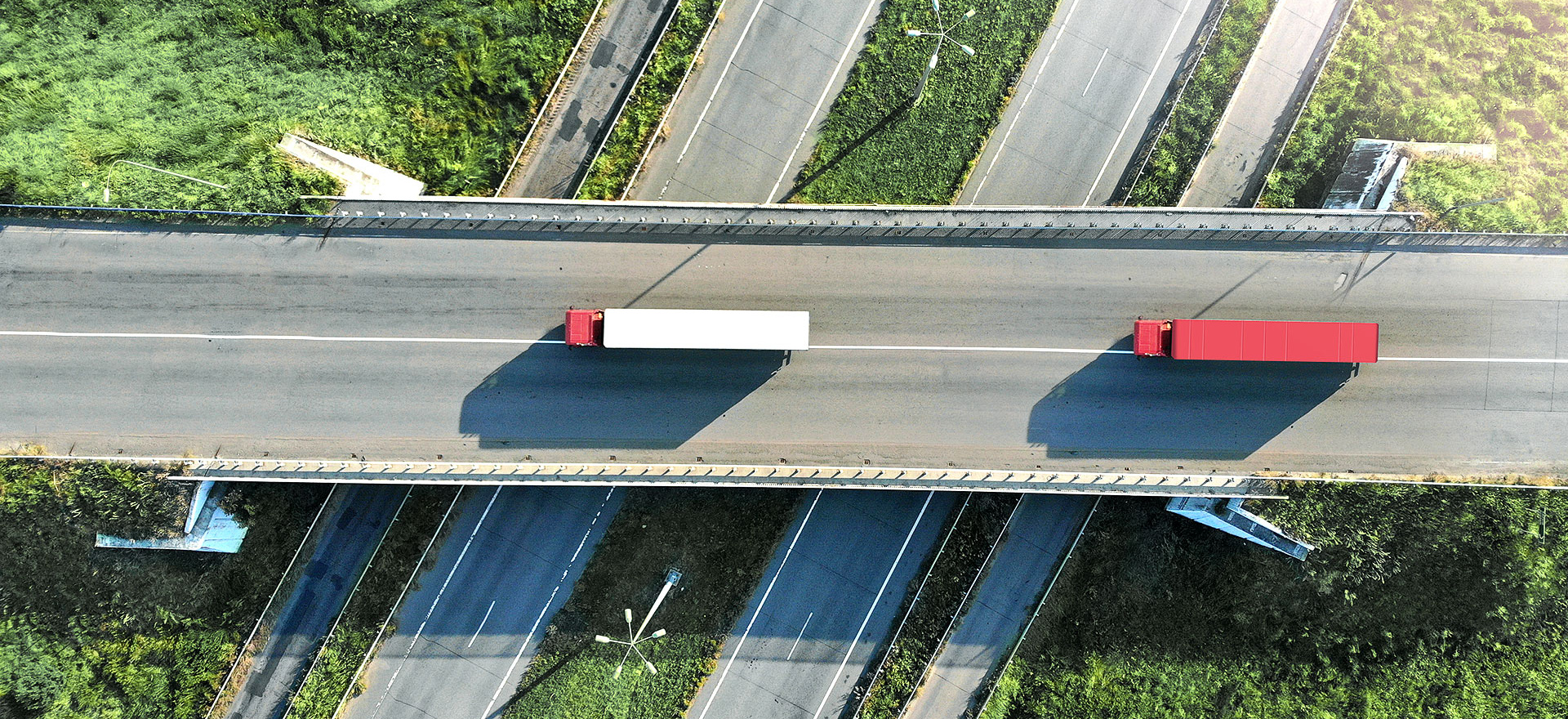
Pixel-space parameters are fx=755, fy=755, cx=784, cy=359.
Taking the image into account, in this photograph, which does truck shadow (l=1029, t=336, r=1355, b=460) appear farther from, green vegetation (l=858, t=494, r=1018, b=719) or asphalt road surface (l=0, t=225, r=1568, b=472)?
green vegetation (l=858, t=494, r=1018, b=719)

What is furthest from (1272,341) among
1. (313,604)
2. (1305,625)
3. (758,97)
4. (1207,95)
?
(313,604)

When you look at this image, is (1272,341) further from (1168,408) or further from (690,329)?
(690,329)

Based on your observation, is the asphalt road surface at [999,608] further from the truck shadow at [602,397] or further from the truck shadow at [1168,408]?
the truck shadow at [602,397]

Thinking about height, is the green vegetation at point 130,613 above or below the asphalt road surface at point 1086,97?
below

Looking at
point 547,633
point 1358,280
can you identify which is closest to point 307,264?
point 547,633

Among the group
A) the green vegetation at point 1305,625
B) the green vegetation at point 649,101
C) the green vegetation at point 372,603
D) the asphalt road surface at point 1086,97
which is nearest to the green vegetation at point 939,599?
the green vegetation at point 1305,625

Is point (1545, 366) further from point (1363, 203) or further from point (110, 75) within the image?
point (110, 75)
